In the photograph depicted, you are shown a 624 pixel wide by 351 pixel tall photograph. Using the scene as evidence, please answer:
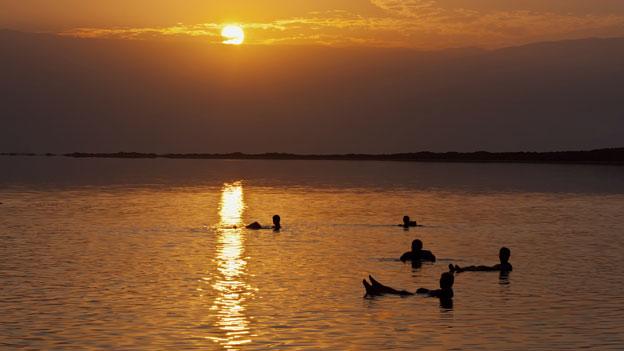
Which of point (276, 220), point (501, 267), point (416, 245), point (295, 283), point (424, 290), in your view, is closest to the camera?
point (424, 290)

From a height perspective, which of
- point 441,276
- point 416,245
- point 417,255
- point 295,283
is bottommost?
point 295,283

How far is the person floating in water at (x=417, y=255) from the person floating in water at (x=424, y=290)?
9187 millimetres

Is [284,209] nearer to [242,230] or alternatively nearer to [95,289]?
[242,230]

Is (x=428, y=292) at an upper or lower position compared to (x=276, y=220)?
lower

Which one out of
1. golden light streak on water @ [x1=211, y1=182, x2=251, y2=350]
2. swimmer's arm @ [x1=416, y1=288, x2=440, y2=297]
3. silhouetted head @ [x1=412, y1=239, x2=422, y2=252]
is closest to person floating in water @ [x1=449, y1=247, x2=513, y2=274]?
silhouetted head @ [x1=412, y1=239, x2=422, y2=252]

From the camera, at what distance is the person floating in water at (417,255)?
49188 mm

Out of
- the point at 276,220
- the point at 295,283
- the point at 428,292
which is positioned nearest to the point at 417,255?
the point at 295,283

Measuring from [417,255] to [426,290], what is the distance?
34.4 feet

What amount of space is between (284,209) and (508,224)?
25146mm

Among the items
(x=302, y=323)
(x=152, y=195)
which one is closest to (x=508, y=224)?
(x=302, y=323)

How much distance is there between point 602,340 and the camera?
3134 cm

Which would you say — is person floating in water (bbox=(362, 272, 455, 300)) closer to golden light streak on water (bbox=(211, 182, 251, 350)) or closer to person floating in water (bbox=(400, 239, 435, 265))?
golden light streak on water (bbox=(211, 182, 251, 350))

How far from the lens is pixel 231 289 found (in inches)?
1633

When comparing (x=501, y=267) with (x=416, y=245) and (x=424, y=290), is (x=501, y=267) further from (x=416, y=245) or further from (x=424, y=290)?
(x=424, y=290)
